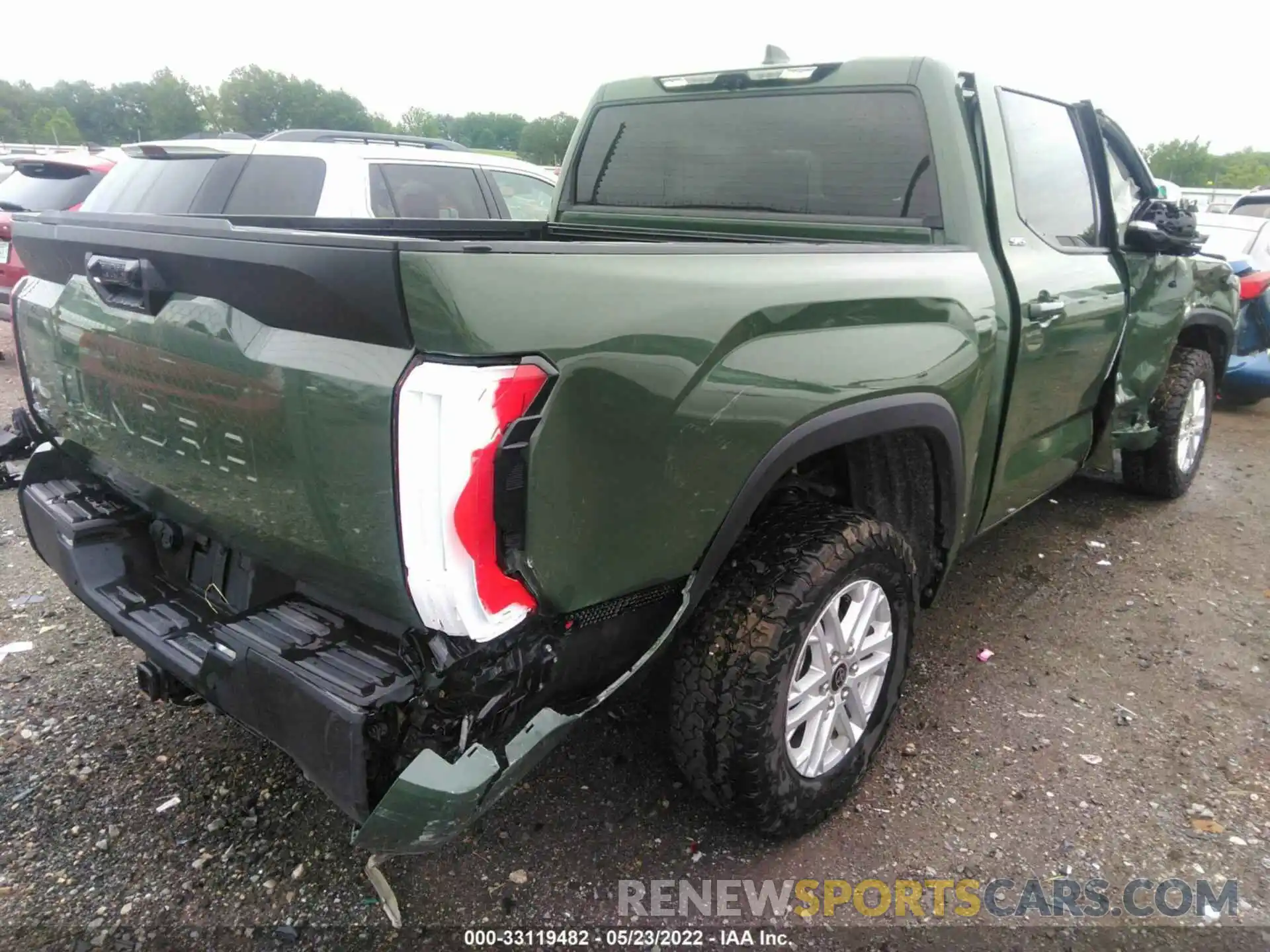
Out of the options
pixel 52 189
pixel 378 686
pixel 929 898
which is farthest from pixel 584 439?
pixel 52 189

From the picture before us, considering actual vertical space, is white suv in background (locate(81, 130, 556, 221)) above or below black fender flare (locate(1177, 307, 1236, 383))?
above

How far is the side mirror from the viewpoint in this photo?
327 centimetres

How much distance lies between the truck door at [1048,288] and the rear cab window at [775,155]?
26 cm

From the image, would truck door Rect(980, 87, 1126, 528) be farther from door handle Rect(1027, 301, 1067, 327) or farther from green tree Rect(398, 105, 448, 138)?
green tree Rect(398, 105, 448, 138)

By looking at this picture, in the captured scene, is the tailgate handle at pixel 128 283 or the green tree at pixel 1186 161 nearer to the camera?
the tailgate handle at pixel 128 283

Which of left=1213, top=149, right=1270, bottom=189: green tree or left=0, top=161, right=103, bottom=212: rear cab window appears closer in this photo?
left=0, top=161, right=103, bottom=212: rear cab window

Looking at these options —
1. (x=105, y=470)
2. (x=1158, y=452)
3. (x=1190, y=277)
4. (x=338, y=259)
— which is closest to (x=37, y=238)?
(x=105, y=470)

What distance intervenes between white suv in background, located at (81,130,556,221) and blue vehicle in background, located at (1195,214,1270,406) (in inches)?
198

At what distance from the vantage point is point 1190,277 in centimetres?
396

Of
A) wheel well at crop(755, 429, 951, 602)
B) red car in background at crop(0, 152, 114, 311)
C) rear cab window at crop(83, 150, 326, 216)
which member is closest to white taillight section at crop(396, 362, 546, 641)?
wheel well at crop(755, 429, 951, 602)

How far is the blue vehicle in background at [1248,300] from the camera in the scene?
6.32 m

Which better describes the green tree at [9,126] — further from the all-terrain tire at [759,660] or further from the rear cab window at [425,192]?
the all-terrain tire at [759,660]

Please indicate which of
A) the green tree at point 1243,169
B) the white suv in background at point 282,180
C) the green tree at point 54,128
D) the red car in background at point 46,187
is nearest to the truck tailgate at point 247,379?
the white suv in background at point 282,180

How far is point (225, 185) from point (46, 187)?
3663 mm
